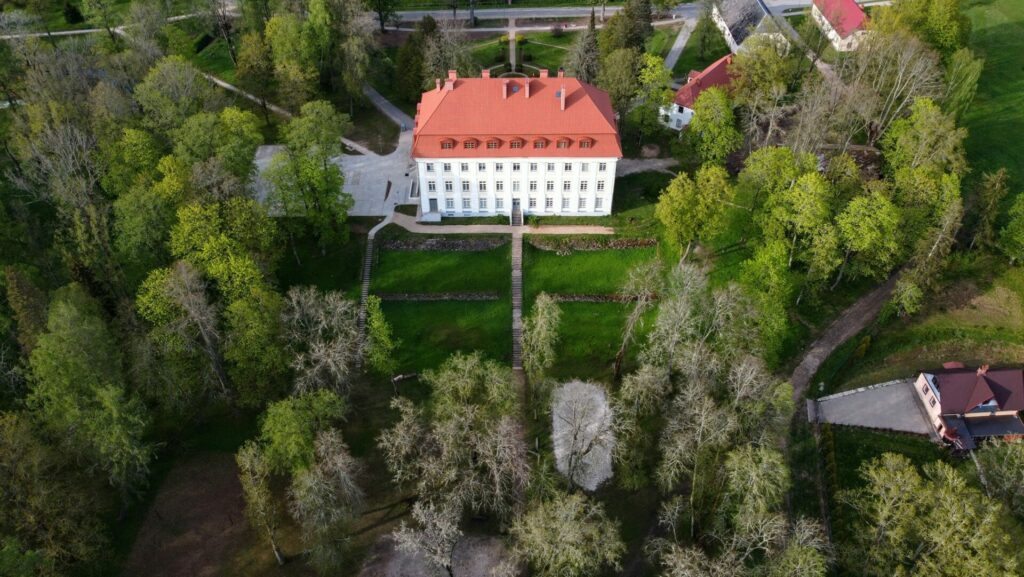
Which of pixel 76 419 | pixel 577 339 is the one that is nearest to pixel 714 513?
pixel 577 339

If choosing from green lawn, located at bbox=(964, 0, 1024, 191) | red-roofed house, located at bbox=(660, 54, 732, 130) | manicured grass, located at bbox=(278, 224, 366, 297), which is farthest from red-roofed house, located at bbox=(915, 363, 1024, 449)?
manicured grass, located at bbox=(278, 224, 366, 297)

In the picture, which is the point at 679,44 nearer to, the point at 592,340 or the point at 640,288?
the point at 592,340

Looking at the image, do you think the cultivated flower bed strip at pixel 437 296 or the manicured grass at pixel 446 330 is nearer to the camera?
the manicured grass at pixel 446 330

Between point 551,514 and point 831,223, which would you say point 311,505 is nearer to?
point 551,514

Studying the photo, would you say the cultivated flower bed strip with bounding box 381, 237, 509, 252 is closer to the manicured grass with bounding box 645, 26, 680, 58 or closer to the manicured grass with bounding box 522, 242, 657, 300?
the manicured grass with bounding box 522, 242, 657, 300

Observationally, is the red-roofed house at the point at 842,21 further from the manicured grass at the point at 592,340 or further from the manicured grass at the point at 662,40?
the manicured grass at the point at 592,340

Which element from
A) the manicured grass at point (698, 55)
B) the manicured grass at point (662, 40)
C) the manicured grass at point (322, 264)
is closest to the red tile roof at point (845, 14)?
the manicured grass at point (698, 55)

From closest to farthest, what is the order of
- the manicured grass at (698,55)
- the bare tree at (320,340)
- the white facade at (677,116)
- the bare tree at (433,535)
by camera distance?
1. the bare tree at (433,535)
2. the bare tree at (320,340)
3. the white facade at (677,116)
4. the manicured grass at (698,55)
